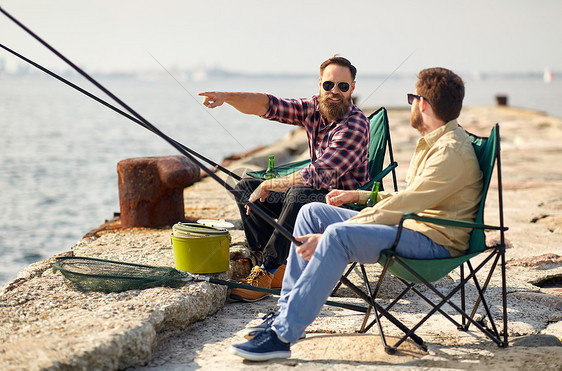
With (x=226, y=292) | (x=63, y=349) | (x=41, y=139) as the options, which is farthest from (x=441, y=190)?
(x=41, y=139)

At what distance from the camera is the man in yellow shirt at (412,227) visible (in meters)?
2.81

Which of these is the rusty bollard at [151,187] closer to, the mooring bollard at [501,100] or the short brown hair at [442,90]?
the short brown hair at [442,90]

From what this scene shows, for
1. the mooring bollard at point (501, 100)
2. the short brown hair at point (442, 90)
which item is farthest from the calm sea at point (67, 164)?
the mooring bollard at point (501, 100)

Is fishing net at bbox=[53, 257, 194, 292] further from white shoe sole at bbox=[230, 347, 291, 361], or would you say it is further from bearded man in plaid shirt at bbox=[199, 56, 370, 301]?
white shoe sole at bbox=[230, 347, 291, 361]

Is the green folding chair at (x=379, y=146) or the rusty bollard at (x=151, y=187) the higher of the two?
the green folding chair at (x=379, y=146)

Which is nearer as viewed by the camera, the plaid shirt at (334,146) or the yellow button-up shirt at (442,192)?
the yellow button-up shirt at (442,192)

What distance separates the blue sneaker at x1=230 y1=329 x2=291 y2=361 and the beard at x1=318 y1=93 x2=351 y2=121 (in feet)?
5.00

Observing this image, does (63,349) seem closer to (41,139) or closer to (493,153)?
(493,153)

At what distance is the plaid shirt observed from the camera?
3787 mm

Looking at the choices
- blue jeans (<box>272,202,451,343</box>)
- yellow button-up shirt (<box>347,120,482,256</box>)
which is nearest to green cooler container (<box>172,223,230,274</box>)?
blue jeans (<box>272,202,451,343</box>)

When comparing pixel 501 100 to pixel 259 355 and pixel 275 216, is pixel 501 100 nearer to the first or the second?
pixel 275 216

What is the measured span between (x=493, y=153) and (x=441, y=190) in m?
0.30

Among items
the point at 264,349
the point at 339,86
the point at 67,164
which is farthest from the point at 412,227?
the point at 67,164

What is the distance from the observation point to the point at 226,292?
375 cm
